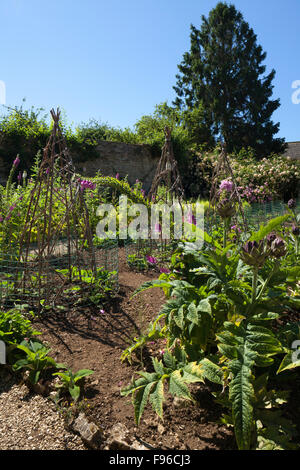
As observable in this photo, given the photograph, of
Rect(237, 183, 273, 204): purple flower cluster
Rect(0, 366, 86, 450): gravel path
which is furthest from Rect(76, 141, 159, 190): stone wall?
Rect(0, 366, 86, 450): gravel path

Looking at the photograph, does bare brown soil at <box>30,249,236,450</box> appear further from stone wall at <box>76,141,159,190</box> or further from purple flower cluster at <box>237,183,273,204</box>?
stone wall at <box>76,141,159,190</box>

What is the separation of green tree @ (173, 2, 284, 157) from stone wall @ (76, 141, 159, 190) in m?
11.1

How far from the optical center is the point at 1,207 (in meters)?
3.70

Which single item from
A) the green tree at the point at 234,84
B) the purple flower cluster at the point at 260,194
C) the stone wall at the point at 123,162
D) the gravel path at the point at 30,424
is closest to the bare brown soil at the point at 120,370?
the gravel path at the point at 30,424

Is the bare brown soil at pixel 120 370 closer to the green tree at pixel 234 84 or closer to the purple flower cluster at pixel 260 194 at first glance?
the purple flower cluster at pixel 260 194

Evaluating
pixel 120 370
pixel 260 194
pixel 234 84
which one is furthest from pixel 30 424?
pixel 234 84

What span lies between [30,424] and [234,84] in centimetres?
2310

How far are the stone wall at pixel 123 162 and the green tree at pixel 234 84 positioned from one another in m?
11.1

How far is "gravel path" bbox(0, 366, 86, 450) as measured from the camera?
5.23 feet

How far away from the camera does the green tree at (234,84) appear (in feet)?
70.3

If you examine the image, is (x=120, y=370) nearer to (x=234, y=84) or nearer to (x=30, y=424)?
(x=30, y=424)

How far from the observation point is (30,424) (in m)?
1.73
